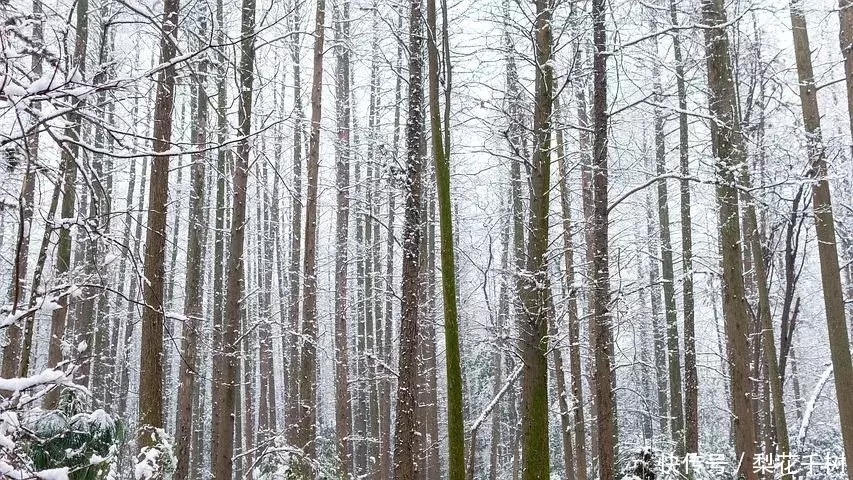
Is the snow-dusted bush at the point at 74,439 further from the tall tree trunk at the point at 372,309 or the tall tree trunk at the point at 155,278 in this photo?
the tall tree trunk at the point at 372,309

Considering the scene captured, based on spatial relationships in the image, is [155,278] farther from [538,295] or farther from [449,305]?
[538,295]

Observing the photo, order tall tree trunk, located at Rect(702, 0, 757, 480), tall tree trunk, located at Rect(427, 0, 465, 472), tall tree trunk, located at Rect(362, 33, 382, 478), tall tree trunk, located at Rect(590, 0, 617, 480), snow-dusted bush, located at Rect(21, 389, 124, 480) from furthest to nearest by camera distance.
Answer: tall tree trunk, located at Rect(362, 33, 382, 478) < tall tree trunk, located at Rect(590, 0, 617, 480) < tall tree trunk, located at Rect(702, 0, 757, 480) < tall tree trunk, located at Rect(427, 0, 465, 472) < snow-dusted bush, located at Rect(21, 389, 124, 480)

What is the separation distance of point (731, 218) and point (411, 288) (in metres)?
4.36

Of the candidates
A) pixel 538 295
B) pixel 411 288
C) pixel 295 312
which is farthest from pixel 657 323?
pixel 538 295

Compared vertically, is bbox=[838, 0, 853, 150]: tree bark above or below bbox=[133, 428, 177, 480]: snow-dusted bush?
above

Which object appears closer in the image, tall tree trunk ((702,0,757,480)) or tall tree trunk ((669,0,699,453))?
tall tree trunk ((702,0,757,480))

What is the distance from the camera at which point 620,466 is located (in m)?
13.7

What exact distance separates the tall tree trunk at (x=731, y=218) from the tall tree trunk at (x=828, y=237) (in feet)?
3.35

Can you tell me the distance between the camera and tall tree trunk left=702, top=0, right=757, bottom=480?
855 centimetres

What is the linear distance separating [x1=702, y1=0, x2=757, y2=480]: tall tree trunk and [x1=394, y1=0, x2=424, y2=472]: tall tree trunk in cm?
402

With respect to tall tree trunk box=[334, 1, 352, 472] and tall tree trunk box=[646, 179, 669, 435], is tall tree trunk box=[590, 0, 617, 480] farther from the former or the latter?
tall tree trunk box=[646, 179, 669, 435]

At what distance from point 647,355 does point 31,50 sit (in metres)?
23.0

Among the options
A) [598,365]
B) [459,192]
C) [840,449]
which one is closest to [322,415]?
[459,192]

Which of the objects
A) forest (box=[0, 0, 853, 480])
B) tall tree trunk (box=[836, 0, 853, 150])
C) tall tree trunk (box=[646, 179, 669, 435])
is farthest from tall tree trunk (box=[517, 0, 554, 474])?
tall tree trunk (box=[646, 179, 669, 435])
